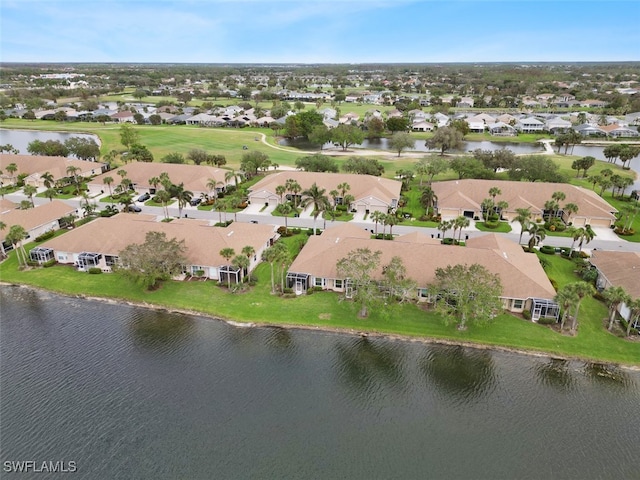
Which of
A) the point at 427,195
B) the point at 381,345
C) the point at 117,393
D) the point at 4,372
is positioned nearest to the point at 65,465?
the point at 117,393

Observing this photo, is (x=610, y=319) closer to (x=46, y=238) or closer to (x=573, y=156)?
(x=46, y=238)

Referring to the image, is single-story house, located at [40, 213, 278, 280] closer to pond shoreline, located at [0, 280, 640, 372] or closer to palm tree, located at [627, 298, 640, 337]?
pond shoreline, located at [0, 280, 640, 372]

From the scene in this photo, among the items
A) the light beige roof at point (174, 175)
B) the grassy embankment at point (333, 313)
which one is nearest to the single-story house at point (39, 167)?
the light beige roof at point (174, 175)

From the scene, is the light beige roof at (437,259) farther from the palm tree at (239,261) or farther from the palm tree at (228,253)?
the palm tree at (228,253)

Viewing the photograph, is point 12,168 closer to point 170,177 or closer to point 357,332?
point 170,177

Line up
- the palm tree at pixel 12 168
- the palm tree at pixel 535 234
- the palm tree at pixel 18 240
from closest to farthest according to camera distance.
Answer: the palm tree at pixel 18 240 → the palm tree at pixel 535 234 → the palm tree at pixel 12 168

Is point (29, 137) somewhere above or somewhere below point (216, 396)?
above
